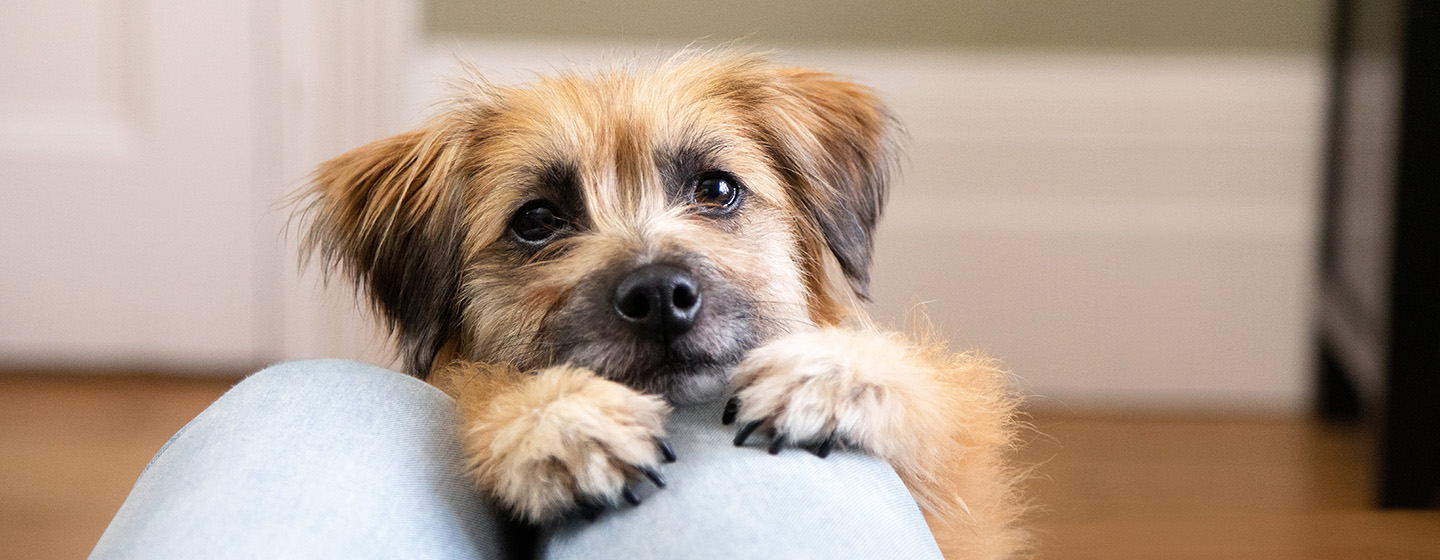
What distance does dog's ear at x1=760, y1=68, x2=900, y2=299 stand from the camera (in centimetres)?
151

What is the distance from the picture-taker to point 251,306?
3.17m

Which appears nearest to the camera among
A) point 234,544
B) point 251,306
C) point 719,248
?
point 234,544

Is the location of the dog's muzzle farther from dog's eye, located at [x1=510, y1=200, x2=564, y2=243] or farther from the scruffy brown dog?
dog's eye, located at [x1=510, y1=200, x2=564, y2=243]

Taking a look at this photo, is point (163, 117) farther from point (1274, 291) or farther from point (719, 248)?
point (1274, 291)

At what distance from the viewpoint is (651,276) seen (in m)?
1.16

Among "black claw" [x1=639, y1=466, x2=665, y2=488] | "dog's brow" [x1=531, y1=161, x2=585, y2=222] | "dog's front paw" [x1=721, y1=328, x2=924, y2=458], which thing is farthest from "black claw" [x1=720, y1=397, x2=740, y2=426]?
"dog's brow" [x1=531, y1=161, x2=585, y2=222]

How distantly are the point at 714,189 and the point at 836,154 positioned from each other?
22 centimetres

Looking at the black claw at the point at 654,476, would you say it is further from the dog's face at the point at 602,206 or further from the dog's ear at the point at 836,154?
the dog's ear at the point at 836,154

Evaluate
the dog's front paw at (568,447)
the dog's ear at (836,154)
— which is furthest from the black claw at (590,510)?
the dog's ear at (836,154)

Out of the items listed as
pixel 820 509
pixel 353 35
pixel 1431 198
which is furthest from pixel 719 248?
pixel 353 35

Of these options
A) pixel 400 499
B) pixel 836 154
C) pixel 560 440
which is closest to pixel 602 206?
pixel 836 154

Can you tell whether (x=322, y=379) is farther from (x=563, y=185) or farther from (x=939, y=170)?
(x=939, y=170)

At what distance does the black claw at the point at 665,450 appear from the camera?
3.09ft

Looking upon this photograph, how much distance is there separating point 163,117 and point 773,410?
107 inches
